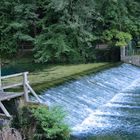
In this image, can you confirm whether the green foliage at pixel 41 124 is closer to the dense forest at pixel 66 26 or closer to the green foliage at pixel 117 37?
the dense forest at pixel 66 26

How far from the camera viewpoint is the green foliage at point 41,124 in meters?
14.1

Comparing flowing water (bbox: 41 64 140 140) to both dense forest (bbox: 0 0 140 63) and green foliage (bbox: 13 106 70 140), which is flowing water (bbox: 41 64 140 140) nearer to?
green foliage (bbox: 13 106 70 140)

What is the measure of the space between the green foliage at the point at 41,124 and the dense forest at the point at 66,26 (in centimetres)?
2029

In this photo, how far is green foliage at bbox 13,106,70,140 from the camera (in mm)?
14102

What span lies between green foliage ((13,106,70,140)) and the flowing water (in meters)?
1.46

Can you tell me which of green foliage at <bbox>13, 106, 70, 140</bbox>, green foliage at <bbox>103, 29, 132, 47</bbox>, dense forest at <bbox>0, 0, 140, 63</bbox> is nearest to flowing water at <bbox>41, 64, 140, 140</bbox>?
green foliage at <bbox>13, 106, 70, 140</bbox>

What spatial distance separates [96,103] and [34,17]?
18.2 meters

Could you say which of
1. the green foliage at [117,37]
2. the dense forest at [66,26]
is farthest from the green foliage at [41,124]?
the green foliage at [117,37]

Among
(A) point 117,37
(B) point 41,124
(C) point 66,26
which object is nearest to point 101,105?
(B) point 41,124

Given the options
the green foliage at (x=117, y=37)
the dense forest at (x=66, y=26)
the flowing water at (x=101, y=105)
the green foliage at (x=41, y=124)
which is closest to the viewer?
the green foliage at (x=41, y=124)

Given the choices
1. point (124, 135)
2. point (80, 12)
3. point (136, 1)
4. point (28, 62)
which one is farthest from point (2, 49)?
point (124, 135)

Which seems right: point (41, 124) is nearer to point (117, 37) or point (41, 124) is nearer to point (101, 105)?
point (101, 105)

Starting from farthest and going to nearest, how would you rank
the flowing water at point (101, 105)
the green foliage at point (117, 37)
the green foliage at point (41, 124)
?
the green foliage at point (117, 37) → the flowing water at point (101, 105) → the green foliage at point (41, 124)

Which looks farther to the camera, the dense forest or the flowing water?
the dense forest
